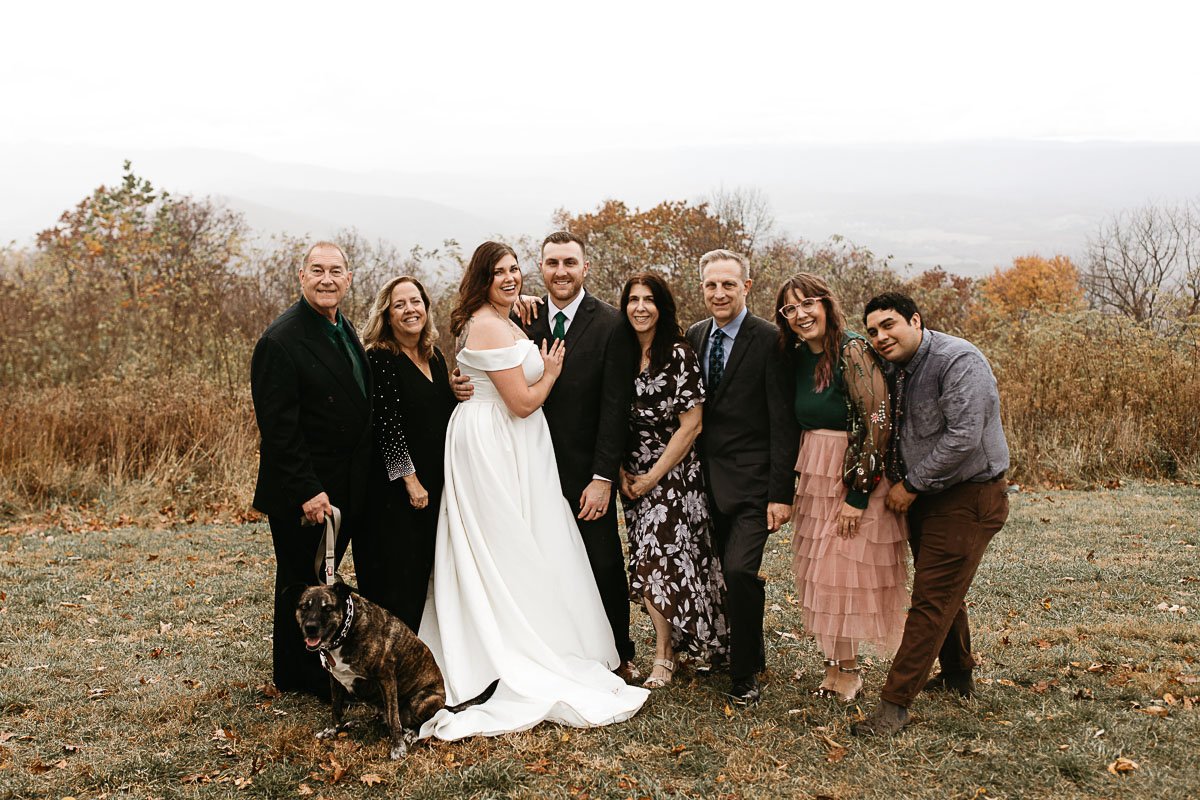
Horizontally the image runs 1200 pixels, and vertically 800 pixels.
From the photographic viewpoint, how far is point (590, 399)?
5152 millimetres

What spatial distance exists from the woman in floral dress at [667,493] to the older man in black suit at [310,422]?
4.98 ft

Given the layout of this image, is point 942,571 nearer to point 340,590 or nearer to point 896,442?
point 896,442

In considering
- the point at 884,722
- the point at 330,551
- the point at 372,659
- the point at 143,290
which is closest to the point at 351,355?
the point at 330,551

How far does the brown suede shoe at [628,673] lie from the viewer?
212 inches

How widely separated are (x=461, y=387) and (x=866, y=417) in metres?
2.17

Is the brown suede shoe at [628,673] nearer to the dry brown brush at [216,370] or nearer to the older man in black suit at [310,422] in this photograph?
the older man in black suit at [310,422]

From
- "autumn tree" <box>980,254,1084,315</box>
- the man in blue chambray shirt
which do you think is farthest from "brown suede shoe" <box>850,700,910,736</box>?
"autumn tree" <box>980,254,1084,315</box>

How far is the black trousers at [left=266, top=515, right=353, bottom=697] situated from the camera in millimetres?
4895

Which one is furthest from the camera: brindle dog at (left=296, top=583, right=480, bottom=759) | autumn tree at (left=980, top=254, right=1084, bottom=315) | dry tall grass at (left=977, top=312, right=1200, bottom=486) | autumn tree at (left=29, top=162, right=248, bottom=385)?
autumn tree at (left=980, top=254, right=1084, bottom=315)

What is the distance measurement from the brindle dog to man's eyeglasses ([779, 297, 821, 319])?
2542mm

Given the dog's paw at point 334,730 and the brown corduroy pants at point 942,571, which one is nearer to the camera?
the brown corduroy pants at point 942,571

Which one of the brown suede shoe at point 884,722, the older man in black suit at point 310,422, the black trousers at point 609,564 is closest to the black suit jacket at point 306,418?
the older man in black suit at point 310,422

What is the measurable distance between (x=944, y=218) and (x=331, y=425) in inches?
6304

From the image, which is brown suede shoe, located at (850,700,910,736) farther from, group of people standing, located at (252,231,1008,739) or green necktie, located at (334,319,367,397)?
green necktie, located at (334,319,367,397)
